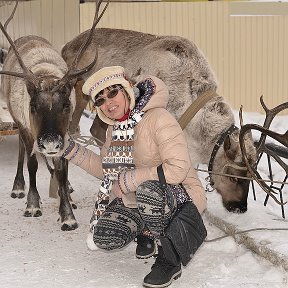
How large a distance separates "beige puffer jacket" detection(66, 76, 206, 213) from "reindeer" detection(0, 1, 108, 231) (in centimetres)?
86

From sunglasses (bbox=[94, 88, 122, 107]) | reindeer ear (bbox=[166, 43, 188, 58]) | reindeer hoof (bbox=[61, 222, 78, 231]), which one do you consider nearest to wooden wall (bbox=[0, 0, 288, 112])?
reindeer ear (bbox=[166, 43, 188, 58])

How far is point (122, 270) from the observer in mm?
Answer: 4461

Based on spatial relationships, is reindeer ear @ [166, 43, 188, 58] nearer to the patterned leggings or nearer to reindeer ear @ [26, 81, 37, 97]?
reindeer ear @ [26, 81, 37, 97]

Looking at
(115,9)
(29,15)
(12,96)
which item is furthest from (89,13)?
(12,96)

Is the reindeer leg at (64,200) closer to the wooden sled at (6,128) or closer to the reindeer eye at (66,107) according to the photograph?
the reindeer eye at (66,107)

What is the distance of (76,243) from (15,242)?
0.48m

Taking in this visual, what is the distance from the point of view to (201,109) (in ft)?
19.6

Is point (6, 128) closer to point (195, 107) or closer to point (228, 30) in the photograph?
point (195, 107)

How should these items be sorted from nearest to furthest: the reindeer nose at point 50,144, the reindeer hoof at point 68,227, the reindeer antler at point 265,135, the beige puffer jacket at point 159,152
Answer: the reindeer antler at point 265,135 < the beige puffer jacket at point 159,152 < the reindeer nose at point 50,144 < the reindeer hoof at point 68,227

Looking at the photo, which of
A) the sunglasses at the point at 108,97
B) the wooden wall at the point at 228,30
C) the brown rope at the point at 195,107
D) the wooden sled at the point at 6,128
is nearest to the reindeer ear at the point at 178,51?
the brown rope at the point at 195,107

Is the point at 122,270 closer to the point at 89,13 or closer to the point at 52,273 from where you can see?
the point at 52,273

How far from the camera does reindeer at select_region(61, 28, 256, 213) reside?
5.71m

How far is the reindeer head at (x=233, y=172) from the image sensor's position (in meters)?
5.58

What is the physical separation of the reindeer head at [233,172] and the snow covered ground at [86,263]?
313 millimetres
